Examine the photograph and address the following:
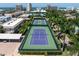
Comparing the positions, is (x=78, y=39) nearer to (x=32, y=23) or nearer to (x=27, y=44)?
(x=27, y=44)

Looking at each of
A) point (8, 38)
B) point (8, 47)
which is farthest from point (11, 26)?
point (8, 47)

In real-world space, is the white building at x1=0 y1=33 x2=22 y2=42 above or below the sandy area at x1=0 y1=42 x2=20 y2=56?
above

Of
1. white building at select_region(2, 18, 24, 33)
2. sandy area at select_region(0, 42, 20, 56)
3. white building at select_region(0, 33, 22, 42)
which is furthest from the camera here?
white building at select_region(2, 18, 24, 33)

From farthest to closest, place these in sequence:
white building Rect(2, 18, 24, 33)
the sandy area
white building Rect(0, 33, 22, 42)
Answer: white building Rect(2, 18, 24, 33)
white building Rect(0, 33, 22, 42)
the sandy area

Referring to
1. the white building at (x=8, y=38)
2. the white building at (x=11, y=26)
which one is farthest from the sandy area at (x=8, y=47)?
the white building at (x=11, y=26)

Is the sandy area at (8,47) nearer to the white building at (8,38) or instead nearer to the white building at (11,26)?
the white building at (8,38)

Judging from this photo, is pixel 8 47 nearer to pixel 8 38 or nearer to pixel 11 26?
pixel 8 38

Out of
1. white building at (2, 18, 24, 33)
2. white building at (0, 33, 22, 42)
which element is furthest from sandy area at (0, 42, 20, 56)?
white building at (2, 18, 24, 33)

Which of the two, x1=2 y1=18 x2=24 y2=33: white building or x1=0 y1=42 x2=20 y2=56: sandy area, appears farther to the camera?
x1=2 y1=18 x2=24 y2=33: white building

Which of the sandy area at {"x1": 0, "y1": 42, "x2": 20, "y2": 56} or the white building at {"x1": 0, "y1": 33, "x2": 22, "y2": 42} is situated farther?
the white building at {"x1": 0, "y1": 33, "x2": 22, "y2": 42}

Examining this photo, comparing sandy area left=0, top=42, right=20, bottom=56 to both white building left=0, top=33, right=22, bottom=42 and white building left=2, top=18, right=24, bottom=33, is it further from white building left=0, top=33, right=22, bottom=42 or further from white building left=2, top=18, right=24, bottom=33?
white building left=2, top=18, right=24, bottom=33

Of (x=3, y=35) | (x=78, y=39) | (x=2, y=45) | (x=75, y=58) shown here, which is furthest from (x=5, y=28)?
(x=75, y=58)

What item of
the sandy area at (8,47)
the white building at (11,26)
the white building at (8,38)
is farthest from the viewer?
the white building at (11,26)
